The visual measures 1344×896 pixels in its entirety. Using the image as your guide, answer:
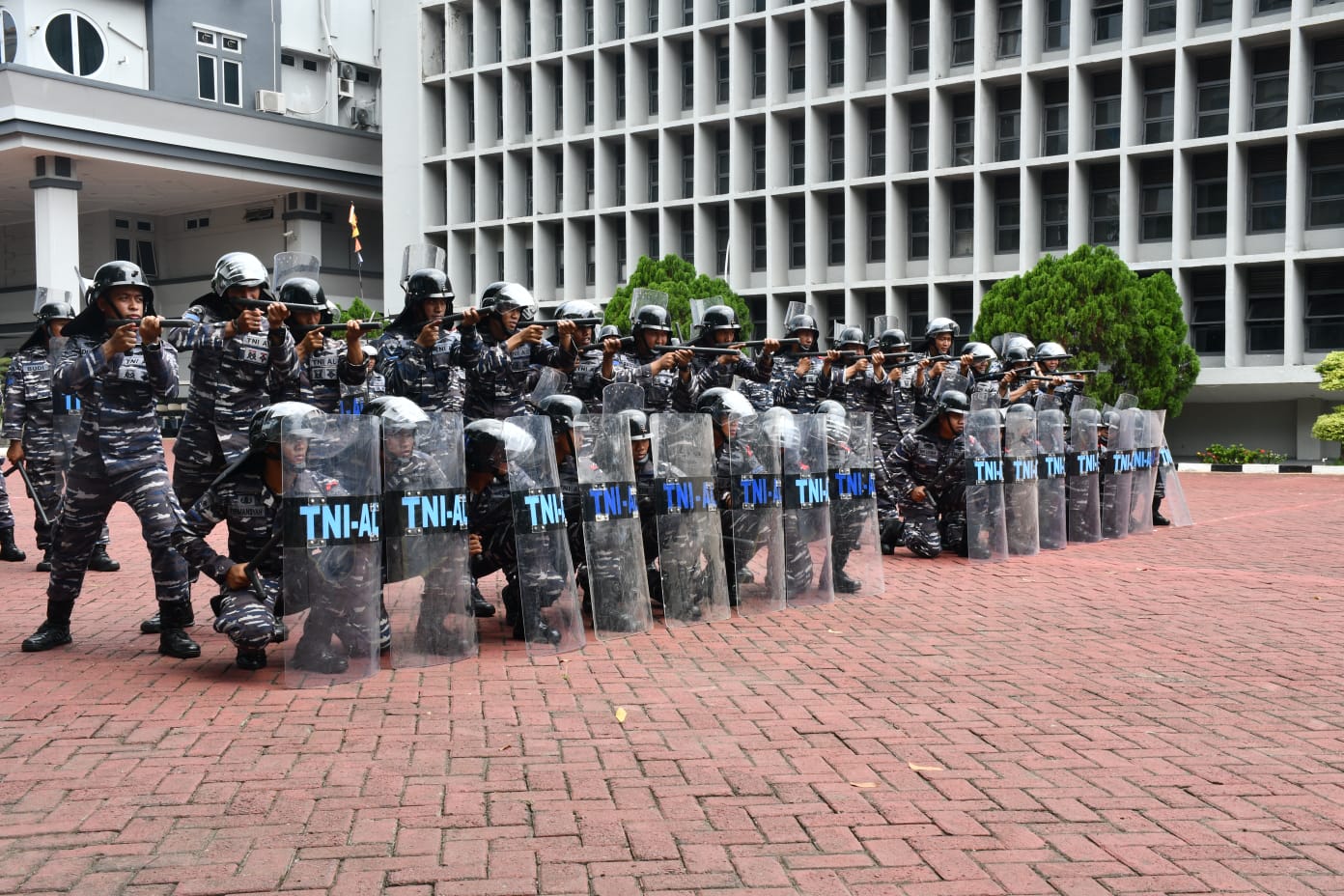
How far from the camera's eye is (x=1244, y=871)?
4.09 m

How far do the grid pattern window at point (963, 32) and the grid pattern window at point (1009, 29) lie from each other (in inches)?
29.0

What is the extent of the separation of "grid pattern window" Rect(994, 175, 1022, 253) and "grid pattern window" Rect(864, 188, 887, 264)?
3433 mm

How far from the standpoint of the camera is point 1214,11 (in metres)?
32.2

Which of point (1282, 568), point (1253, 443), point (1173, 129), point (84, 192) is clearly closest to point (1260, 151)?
point (1173, 129)

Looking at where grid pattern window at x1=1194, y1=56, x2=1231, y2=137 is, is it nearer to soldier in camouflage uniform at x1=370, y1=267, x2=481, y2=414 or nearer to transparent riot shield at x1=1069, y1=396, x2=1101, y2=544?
transparent riot shield at x1=1069, y1=396, x2=1101, y2=544

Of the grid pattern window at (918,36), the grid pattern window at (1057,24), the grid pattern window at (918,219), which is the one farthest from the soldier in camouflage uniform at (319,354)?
the grid pattern window at (918,36)

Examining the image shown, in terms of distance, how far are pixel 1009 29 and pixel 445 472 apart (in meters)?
31.7

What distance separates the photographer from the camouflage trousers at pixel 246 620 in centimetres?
661

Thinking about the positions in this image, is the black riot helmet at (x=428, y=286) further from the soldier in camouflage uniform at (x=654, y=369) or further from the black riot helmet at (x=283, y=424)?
the black riot helmet at (x=283, y=424)

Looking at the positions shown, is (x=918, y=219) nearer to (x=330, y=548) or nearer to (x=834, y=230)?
(x=834, y=230)

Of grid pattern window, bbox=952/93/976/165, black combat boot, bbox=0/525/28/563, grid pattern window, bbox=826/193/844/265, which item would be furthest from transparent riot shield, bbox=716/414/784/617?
grid pattern window, bbox=826/193/844/265

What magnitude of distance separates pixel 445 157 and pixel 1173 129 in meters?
23.8

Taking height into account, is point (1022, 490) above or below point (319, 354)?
below

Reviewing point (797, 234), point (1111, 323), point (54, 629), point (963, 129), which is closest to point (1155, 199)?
point (963, 129)
